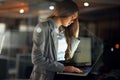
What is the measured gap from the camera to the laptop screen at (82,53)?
1670 millimetres

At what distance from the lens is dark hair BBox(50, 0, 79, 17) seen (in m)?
1.67

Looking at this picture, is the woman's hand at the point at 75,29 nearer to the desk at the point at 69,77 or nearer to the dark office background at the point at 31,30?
the dark office background at the point at 31,30

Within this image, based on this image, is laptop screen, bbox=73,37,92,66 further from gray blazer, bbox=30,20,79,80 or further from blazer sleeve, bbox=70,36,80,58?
gray blazer, bbox=30,20,79,80

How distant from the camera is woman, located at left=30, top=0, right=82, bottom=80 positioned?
5.27 ft

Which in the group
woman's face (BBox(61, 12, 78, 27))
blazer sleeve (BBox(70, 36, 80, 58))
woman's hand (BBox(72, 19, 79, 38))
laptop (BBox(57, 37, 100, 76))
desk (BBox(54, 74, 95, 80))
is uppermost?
woman's face (BBox(61, 12, 78, 27))

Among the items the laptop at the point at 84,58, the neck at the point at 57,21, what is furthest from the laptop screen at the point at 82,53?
the neck at the point at 57,21

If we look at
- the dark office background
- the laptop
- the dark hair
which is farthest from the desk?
the dark hair

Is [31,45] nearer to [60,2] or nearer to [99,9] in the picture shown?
[60,2]

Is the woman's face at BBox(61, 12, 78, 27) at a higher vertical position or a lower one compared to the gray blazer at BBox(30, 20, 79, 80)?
higher

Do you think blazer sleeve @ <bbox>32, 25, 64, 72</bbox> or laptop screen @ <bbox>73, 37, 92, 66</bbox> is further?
laptop screen @ <bbox>73, 37, 92, 66</bbox>

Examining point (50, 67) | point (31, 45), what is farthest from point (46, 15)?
point (50, 67)

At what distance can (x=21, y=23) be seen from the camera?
1.85 m

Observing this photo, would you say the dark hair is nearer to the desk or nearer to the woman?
the woman

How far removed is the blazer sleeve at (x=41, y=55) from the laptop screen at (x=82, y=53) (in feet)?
0.19
